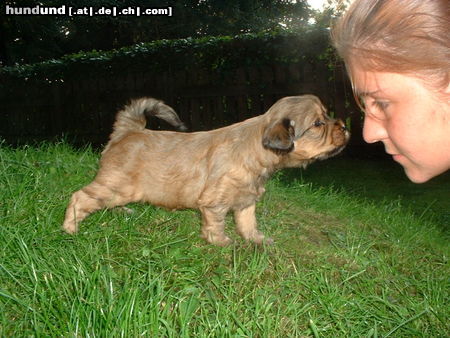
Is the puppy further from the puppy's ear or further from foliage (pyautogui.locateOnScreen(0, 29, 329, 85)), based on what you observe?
foliage (pyautogui.locateOnScreen(0, 29, 329, 85))

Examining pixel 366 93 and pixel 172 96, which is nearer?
pixel 366 93

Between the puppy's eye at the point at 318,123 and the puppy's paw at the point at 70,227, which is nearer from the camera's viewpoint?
the puppy's paw at the point at 70,227

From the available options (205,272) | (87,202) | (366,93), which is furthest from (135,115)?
(366,93)

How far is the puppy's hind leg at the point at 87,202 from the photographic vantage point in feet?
11.7

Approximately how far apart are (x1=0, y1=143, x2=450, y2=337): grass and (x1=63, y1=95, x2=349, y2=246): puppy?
18cm

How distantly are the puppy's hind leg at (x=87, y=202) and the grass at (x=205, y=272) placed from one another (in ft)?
0.35

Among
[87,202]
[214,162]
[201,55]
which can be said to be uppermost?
[201,55]

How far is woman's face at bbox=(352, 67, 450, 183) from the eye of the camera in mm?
1889

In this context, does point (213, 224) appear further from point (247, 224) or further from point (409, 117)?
point (409, 117)

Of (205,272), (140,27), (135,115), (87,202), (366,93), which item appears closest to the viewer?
(366,93)

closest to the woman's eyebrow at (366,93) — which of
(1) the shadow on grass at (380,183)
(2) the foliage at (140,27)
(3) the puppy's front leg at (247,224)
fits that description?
(3) the puppy's front leg at (247,224)

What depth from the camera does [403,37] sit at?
1784 mm

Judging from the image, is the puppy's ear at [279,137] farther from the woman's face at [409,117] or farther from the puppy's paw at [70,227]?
the puppy's paw at [70,227]

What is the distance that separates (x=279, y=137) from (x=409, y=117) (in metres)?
1.56
